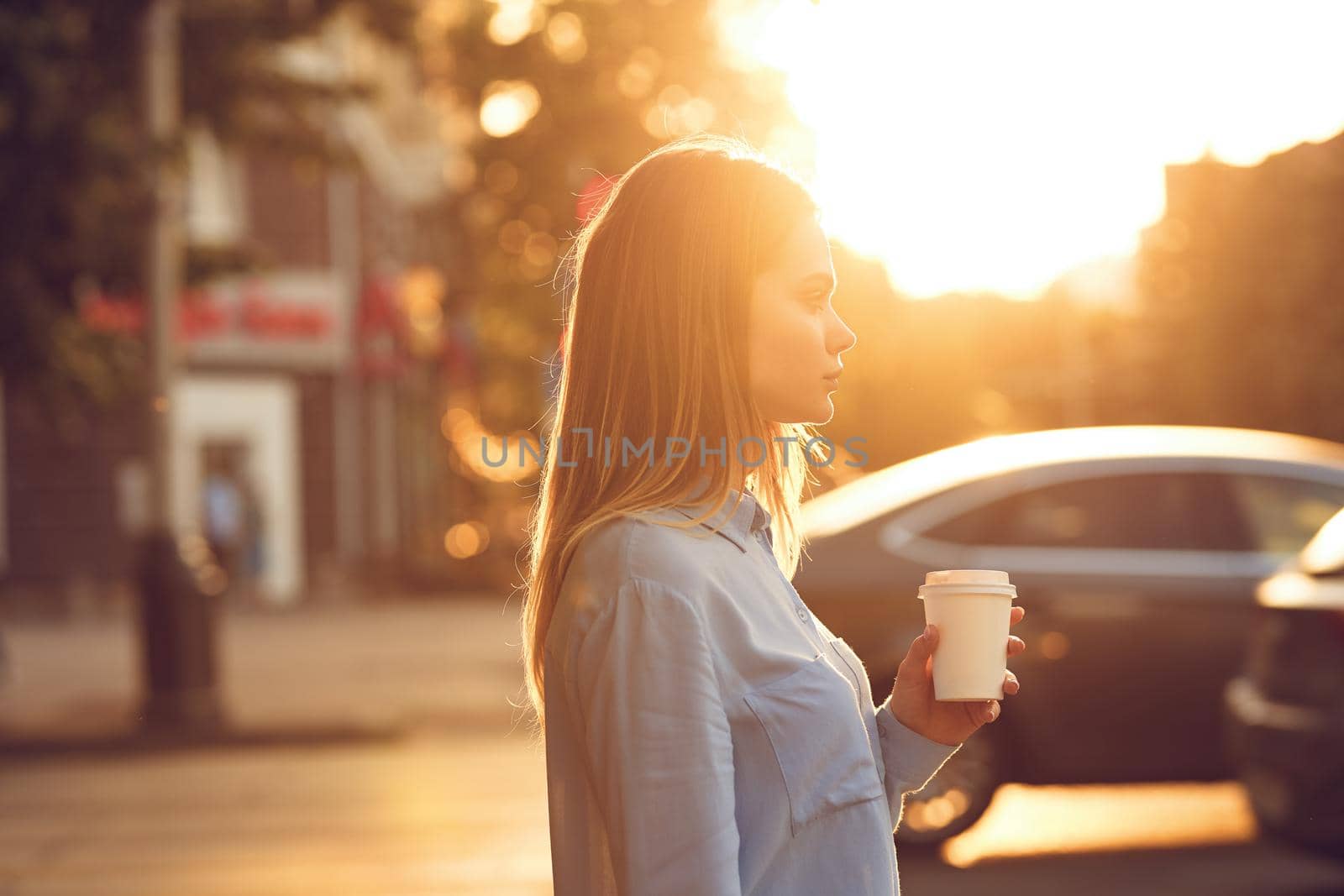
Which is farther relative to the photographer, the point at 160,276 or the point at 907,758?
the point at 160,276

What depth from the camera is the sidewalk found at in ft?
36.8

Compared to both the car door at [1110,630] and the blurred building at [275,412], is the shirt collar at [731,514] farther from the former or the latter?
the blurred building at [275,412]

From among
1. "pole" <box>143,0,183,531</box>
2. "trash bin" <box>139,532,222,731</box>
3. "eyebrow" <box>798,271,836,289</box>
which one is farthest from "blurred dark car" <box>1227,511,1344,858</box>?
"pole" <box>143,0,183,531</box>

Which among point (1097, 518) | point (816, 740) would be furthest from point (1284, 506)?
point (816, 740)

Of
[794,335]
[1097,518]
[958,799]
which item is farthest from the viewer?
[1097,518]

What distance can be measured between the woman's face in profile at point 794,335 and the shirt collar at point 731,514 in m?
0.10

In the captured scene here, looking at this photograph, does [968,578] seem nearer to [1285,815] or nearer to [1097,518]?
[1285,815]

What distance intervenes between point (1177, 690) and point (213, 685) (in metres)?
6.76

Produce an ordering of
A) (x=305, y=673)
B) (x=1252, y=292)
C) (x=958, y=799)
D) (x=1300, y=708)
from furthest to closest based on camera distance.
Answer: (x=1252, y=292)
(x=305, y=673)
(x=958, y=799)
(x=1300, y=708)

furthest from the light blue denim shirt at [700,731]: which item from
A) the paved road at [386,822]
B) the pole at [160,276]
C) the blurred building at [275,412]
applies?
the blurred building at [275,412]

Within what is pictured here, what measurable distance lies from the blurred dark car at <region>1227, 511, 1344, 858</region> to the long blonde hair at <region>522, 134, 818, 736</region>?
13.0 feet

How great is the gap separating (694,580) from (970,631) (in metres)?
0.41

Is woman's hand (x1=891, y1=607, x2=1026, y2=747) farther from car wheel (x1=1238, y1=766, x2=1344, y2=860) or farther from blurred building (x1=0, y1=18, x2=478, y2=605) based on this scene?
blurred building (x1=0, y1=18, x2=478, y2=605)

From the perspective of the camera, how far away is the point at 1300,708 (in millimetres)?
5438
